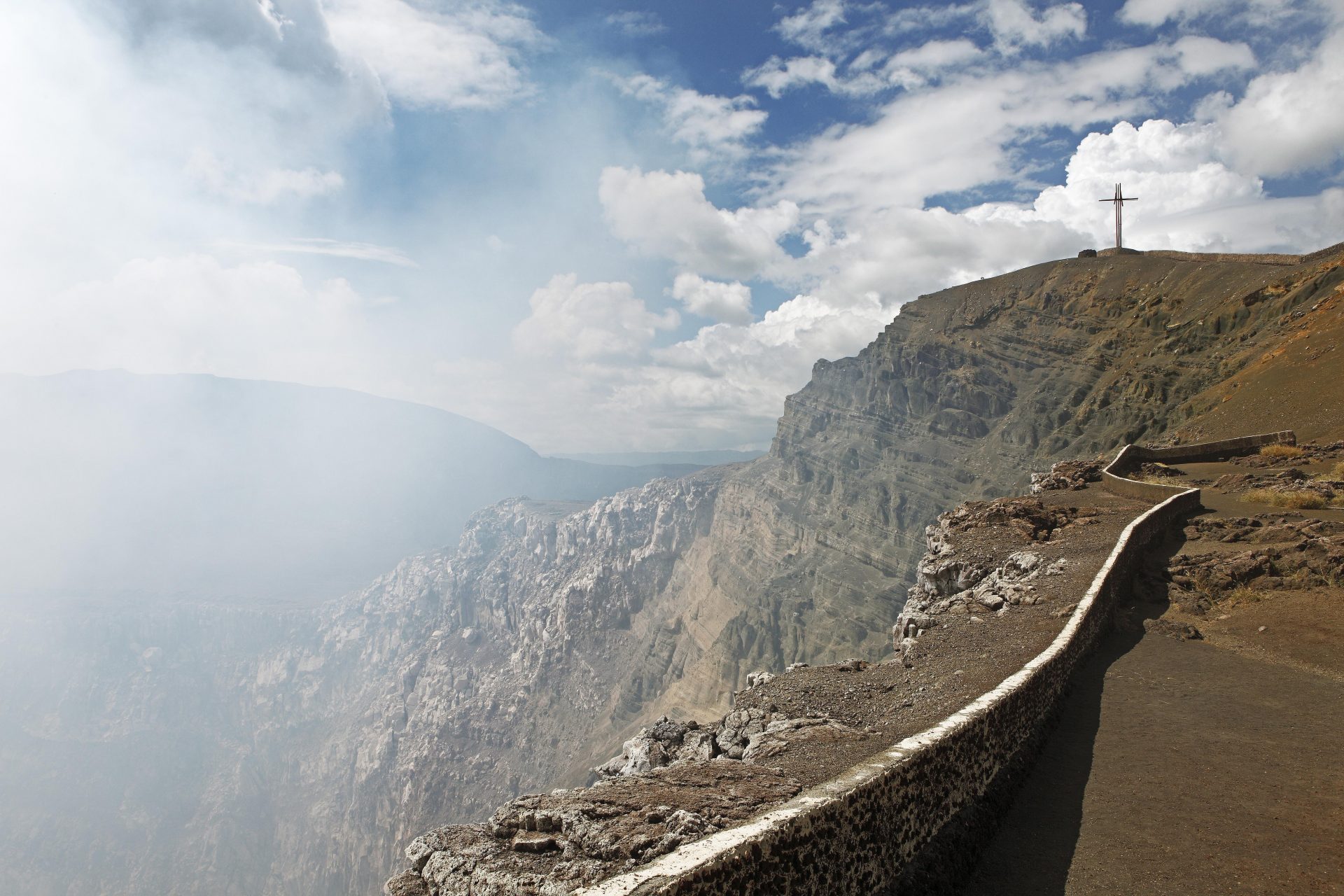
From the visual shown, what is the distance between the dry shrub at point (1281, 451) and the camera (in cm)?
2889

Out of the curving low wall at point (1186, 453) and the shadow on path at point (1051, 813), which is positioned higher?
the curving low wall at point (1186, 453)

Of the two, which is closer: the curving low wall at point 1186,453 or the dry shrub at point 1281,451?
the curving low wall at point 1186,453

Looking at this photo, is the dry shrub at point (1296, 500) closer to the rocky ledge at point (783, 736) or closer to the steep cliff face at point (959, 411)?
the rocky ledge at point (783, 736)

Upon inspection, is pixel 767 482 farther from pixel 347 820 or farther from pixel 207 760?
pixel 207 760

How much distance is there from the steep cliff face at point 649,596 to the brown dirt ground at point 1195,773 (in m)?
31.1

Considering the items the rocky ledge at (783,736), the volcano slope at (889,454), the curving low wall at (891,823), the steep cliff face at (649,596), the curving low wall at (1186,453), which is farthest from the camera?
the steep cliff face at (649,596)

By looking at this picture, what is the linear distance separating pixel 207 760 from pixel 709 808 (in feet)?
609

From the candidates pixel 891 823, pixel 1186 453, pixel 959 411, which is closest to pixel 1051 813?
pixel 891 823

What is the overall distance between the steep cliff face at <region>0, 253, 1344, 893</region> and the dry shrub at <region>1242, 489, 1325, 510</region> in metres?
17.0

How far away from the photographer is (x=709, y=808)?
19.5ft

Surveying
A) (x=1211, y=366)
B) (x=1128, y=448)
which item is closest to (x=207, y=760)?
(x=1128, y=448)

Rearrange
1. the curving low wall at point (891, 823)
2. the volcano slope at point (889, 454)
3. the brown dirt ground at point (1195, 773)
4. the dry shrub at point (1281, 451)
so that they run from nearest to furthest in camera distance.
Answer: the curving low wall at point (891, 823), the brown dirt ground at point (1195, 773), the dry shrub at point (1281, 451), the volcano slope at point (889, 454)

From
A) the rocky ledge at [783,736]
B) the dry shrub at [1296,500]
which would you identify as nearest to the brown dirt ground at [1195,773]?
the rocky ledge at [783,736]

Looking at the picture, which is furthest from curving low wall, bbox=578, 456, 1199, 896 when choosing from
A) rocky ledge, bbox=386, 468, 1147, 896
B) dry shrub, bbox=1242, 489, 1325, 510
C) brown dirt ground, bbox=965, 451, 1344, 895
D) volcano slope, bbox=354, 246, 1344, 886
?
volcano slope, bbox=354, 246, 1344, 886
